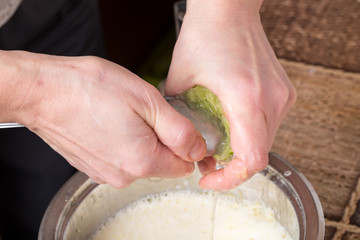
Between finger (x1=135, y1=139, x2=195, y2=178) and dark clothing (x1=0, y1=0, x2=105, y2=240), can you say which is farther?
dark clothing (x1=0, y1=0, x2=105, y2=240)

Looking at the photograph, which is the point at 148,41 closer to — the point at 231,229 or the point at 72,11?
the point at 72,11

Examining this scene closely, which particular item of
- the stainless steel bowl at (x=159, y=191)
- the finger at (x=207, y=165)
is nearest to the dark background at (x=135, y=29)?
the stainless steel bowl at (x=159, y=191)

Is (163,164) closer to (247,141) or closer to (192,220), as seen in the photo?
(247,141)

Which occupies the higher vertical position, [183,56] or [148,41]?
[183,56]

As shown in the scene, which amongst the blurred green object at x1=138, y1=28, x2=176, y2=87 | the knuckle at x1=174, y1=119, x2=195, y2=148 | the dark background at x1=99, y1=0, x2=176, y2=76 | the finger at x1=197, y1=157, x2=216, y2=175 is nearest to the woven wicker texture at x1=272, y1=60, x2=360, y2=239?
the finger at x1=197, y1=157, x2=216, y2=175

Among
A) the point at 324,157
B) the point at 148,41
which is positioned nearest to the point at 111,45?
the point at 148,41

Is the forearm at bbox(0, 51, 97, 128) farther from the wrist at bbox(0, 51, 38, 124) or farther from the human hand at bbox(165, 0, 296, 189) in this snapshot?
the human hand at bbox(165, 0, 296, 189)
